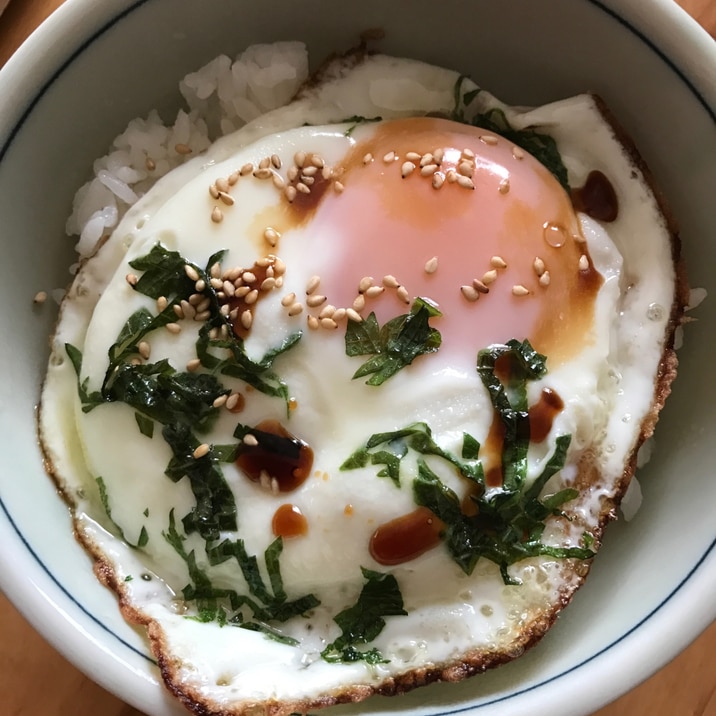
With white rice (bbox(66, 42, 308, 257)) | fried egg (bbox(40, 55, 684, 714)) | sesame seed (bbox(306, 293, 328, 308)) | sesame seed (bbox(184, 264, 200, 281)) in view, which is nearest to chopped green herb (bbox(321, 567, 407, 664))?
fried egg (bbox(40, 55, 684, 714))

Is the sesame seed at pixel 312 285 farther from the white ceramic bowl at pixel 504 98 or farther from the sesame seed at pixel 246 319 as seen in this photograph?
the white ceramic bowl at pixel 504 98

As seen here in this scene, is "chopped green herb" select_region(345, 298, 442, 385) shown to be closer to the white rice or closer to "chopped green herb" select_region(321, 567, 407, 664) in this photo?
"chopped green herb" select_region(321, 567, 407, 664)

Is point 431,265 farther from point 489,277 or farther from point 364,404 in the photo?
point 364,404

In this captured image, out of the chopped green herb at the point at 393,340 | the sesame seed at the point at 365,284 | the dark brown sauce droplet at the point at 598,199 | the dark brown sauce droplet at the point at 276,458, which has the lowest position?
the dark brown sauce droplet at the point at 276,458

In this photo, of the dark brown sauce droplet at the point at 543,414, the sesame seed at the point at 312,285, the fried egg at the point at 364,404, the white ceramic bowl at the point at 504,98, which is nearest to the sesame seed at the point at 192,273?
the fried egg at the point at 364,404

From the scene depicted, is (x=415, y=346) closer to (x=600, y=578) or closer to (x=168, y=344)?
(x=168, y=344)

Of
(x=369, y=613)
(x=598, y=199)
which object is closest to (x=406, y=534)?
(x=369, y=613)
